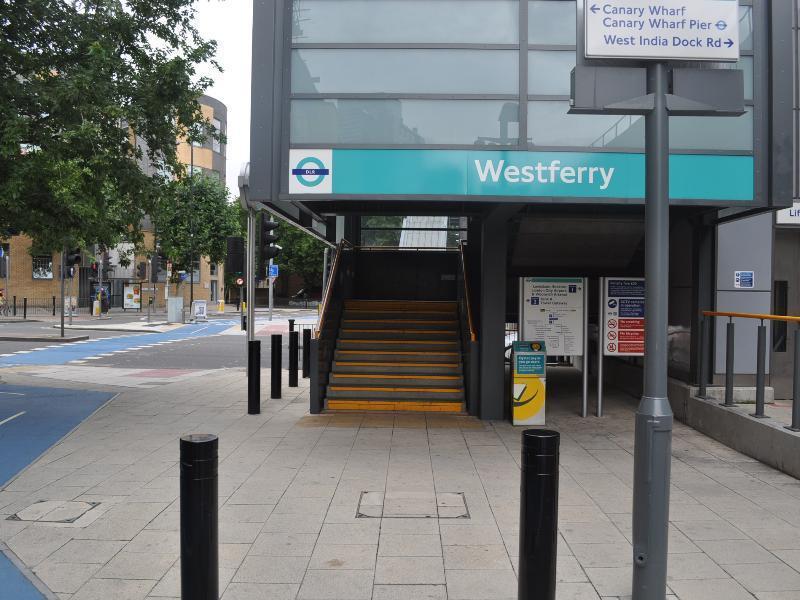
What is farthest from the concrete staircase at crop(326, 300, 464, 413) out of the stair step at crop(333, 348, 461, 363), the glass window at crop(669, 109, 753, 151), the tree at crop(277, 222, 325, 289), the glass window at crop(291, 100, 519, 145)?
the tree at crop(277, 222, 325, 289)

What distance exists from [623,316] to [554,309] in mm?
1045

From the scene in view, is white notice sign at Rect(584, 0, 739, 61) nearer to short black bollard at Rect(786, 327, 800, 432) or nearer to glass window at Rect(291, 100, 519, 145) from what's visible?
short black bollard at Rect(786, 327, 800, 432)

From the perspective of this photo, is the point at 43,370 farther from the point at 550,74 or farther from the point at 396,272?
the point at 550,74

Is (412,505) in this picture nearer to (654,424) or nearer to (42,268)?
(654,424)

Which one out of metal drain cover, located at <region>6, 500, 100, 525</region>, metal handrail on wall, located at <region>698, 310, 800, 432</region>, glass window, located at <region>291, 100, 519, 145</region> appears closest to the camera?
metal drain cover, located at <region>6, 500, 100, 525</region>

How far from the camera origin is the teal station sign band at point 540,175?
782cm

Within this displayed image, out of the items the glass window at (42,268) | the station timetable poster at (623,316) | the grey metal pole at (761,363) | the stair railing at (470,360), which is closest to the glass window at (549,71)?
the station timetable poster at (623,316)

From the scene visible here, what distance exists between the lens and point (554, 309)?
10102 millimetres

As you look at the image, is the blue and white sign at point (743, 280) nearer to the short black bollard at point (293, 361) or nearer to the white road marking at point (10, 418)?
the short black bollard at point (293, 361)

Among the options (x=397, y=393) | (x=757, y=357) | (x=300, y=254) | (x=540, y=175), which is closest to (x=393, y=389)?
(x=397, y=393)

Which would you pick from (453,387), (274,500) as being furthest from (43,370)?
(274,500)

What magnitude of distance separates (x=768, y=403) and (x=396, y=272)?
8824 mm

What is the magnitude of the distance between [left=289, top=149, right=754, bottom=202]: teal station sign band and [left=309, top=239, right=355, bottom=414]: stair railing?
10.9 feet

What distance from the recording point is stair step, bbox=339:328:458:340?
41.2 ft
